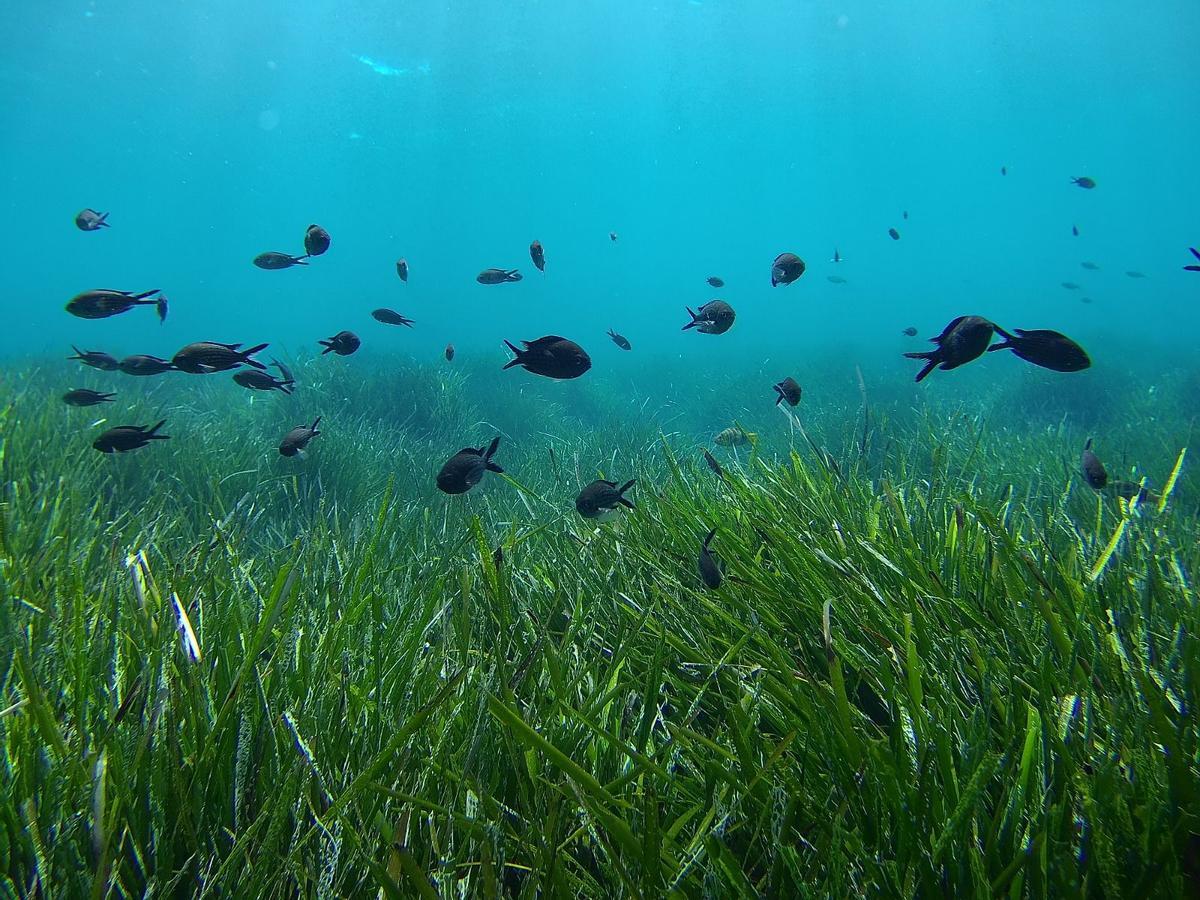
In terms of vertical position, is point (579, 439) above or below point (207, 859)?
below

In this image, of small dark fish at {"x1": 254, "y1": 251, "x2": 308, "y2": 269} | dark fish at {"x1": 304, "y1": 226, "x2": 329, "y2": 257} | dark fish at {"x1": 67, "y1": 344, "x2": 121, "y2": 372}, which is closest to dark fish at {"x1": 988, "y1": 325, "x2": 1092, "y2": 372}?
dark fish at {"x1": 304, "y1": 226, "x2": 329, "y2": 257}

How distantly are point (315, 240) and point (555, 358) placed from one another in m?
4.35

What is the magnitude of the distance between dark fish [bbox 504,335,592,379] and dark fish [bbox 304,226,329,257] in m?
4.05

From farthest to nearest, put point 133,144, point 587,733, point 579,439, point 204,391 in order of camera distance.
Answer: point 133,144, point 204,391, point 579,439, point 587,733

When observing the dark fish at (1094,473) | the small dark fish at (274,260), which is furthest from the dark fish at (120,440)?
the dark fish at (1094,473)

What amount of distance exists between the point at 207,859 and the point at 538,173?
416 feet

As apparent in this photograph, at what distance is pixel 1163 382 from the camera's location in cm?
1340

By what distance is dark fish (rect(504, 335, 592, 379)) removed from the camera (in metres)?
3.08

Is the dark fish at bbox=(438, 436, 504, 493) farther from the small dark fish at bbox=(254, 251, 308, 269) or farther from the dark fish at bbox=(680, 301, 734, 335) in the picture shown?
the small dark fish at bbox=(254, 251, 308, 269)

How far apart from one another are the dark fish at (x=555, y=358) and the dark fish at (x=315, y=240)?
4.05 meters

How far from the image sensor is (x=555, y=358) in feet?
10.3

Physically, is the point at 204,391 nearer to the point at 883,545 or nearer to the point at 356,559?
the point at 356,559

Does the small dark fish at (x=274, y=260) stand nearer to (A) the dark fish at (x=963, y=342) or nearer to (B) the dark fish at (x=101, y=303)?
(B) the dark fish at (x=101, y=303)

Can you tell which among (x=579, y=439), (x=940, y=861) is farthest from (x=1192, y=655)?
(x=579, y=439)
